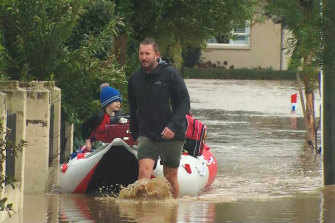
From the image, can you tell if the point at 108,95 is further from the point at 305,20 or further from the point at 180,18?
the point at 180,18

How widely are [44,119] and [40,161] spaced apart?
0.50 m

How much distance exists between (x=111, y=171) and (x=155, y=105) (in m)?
1.27

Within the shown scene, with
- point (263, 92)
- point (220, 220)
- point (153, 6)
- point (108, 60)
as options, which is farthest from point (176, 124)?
point (263, 92)

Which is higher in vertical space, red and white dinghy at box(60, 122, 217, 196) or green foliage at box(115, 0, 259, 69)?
green foliage at box(115, 0, 259, 69)

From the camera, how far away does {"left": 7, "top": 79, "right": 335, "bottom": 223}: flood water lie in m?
10.7

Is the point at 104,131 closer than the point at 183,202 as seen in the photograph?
No

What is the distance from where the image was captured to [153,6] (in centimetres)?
2191

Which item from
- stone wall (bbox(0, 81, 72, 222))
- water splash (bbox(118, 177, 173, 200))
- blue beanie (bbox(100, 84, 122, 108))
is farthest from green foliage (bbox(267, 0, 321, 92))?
stone wall (bbox(0, 81, 72, 222))

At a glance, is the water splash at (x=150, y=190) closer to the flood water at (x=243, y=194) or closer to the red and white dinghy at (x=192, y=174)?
the flood water at (x=243, y=194)

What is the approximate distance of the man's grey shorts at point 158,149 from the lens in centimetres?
1160

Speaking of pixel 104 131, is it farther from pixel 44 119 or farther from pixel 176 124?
pixel 176 124

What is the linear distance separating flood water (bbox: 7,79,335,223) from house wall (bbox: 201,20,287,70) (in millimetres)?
27803

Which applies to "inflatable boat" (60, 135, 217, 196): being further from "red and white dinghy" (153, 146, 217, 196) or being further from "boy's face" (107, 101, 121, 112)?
"boy's face" (107, 101, 121, 112)

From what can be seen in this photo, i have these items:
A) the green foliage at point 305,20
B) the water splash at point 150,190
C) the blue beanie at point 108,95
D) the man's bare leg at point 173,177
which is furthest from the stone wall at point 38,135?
the green foliage at point 305,20
